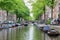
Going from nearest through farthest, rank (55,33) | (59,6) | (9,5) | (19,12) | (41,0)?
(55,33), (9,5), (41,0), (59,6), (19,12)

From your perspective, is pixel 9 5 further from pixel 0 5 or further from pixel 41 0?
pixel 41 0

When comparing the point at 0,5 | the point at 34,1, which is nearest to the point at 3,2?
the point at 0,5

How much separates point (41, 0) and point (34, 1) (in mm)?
11698

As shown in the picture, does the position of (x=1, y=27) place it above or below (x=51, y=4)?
below

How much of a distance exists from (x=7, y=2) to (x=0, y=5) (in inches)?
86.1

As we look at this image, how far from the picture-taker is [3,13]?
123188 mm

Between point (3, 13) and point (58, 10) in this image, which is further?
point (3, 13)

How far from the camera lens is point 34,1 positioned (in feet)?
283

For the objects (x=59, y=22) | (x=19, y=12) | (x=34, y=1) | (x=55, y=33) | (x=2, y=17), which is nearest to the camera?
(x=55, y=33)

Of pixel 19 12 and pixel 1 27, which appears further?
pixel 19 12

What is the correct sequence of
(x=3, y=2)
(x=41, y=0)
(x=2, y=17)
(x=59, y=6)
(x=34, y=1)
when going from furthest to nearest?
(x=2, y=17), (x=59, y=6), (x=34, y=1), (x=41, y=0), (x=3, y=2)

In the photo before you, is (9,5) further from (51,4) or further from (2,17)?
(2,17)

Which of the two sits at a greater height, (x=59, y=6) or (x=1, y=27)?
(x=59, y=6)

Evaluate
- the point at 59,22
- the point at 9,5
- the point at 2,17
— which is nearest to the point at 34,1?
the point at 59,22
